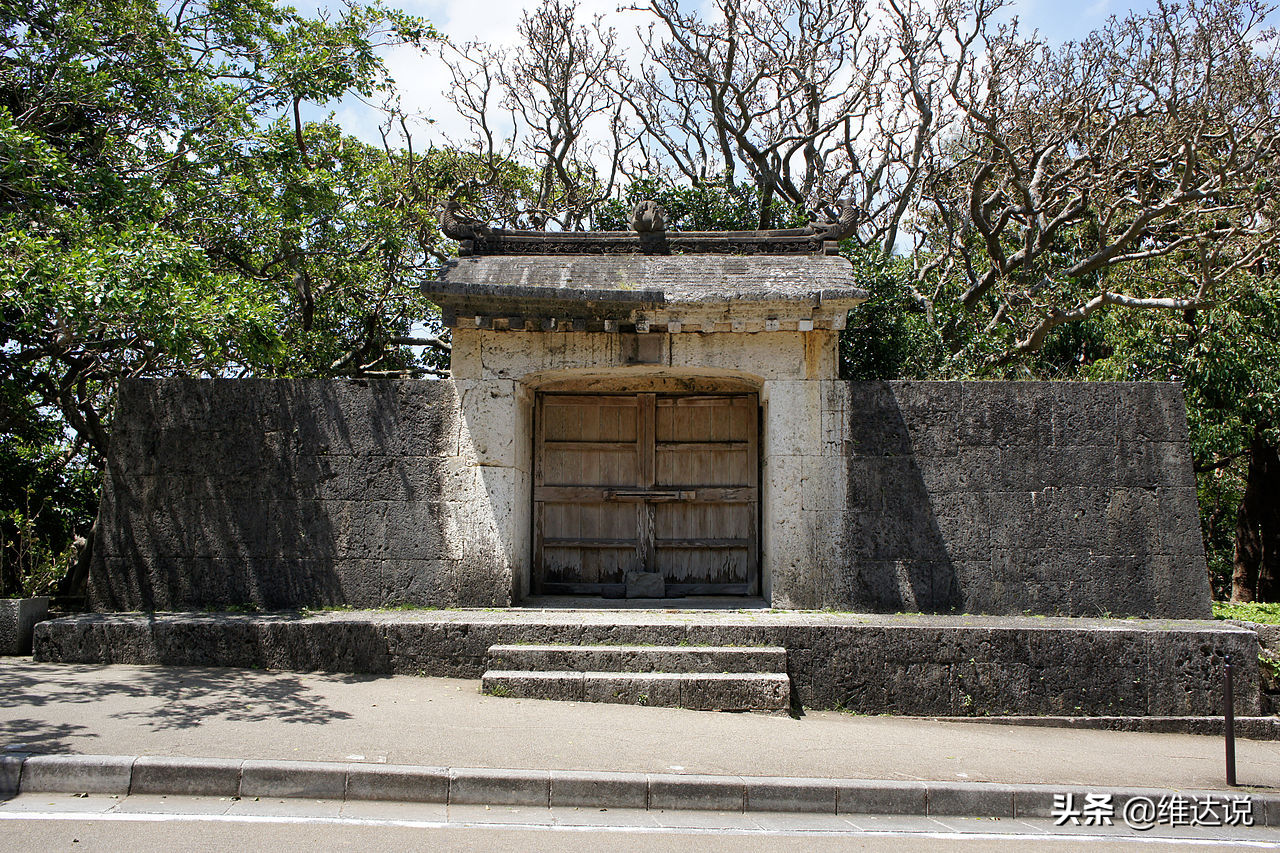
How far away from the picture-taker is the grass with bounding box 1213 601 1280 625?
8139 millimetres

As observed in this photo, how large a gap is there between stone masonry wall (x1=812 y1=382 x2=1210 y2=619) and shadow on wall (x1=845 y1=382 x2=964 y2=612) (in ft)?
0.04

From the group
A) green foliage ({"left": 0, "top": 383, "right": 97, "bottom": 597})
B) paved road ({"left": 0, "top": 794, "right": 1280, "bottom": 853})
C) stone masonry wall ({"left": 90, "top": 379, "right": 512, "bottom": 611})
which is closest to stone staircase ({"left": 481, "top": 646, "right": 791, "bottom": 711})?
stone masonry wall ({"left": 90, "top": 379, "right": 512, "bottom": 611})

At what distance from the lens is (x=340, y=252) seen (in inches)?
412

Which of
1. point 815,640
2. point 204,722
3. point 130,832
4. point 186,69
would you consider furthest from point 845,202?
point 130,832

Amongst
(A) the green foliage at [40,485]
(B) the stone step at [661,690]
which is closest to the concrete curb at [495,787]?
(B) the stone step at [661,690]

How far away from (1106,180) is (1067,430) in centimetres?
748

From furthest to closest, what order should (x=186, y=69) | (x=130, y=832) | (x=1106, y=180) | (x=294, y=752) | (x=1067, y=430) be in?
(x=1106, y=180), (x=186, y=69), (x=1067, y=430), (x=294, y=752), (x=130, y=832)

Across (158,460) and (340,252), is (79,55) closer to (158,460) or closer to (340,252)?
(340,252)

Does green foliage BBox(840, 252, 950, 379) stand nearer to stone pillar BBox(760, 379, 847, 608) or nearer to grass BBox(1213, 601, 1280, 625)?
stone pillar BBox(760, 379, 847, 608)

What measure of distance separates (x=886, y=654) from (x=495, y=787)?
362 cm

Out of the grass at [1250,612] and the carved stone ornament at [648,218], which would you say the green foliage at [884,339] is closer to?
the carved stone ornament at [648,218]

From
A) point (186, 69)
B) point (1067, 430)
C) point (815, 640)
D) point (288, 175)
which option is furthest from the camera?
point (288, 175)

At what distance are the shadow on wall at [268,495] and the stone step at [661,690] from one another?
1857mm

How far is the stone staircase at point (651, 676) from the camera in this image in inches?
268
